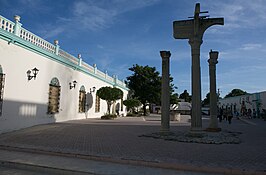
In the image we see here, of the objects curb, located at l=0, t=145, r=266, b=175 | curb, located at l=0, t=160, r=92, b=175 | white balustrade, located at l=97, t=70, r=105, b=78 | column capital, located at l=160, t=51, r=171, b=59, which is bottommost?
curb, located at l=0, t=160, r=92, b=175

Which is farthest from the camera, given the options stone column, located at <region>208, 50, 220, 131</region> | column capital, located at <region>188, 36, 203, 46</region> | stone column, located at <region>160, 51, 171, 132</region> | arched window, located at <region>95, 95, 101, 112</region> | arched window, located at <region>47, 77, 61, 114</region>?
arched window, located at <region>95, 95, 101, 112</region>

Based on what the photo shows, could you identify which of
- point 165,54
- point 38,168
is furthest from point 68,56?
point 38,168

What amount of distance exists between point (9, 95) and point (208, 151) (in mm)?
9223

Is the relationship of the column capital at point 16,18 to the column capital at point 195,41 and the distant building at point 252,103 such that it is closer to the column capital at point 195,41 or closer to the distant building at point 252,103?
the column capital at point 195,41

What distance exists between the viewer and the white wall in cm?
1032

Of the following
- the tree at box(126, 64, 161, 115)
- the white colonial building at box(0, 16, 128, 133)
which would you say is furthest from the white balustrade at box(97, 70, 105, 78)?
the tree at box(126, 64, 161, 115)

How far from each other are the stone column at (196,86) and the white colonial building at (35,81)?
830 centimetres

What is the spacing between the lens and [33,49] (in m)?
11.9

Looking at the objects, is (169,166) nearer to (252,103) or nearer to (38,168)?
(38,168)

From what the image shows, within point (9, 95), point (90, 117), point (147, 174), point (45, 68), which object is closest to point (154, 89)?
point (90, 117)

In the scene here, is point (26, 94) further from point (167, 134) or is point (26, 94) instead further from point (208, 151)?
point (208, 151)

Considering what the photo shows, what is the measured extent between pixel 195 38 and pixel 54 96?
9810 millimetres

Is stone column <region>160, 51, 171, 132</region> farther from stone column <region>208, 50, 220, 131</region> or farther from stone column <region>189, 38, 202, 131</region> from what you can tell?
stone column <region>208, 50, 220, 131</region>

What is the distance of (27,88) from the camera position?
11.7 meters
